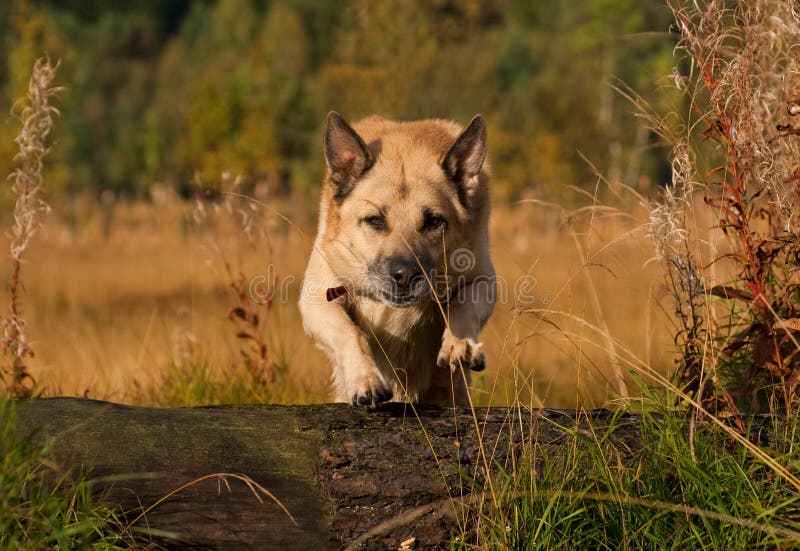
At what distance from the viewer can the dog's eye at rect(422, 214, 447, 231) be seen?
14.9 ft

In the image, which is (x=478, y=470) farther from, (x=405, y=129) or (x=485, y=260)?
(x=405, y=129)

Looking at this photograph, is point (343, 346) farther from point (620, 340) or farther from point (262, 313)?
point (262, 313)

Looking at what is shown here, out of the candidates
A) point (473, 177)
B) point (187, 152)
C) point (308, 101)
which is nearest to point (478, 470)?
point (473, 177)

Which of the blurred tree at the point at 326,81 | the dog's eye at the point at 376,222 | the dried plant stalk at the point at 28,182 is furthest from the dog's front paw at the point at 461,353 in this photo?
the dried plant stalk at the point at 28,182

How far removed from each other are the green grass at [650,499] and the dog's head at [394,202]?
1526 mm

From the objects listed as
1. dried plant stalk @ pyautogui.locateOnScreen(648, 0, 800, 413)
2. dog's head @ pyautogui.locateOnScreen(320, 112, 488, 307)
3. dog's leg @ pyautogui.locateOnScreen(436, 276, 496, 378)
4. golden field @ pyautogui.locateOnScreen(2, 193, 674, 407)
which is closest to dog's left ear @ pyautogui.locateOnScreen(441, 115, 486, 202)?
dog's head @ pyautogui.locateOnScreen(320, 112, 488, 307)

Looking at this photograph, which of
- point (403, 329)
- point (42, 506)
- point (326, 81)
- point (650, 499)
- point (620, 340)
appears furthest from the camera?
point (326, 81)

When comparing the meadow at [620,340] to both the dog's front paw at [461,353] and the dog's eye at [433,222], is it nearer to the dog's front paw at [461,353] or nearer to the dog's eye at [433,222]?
the dog's front paw at [461,353]

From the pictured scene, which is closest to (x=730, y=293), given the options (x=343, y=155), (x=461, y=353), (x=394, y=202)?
(x=461, y=353)

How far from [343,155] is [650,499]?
2515 millimetres

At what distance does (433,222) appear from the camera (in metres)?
4.56

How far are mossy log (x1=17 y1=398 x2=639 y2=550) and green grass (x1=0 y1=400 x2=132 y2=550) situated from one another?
0.07 metres

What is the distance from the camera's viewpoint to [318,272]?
15.2ft

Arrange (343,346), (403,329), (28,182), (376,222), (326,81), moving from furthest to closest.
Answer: (326,81), (376,222), (403,329), (28,182), (343,346)
